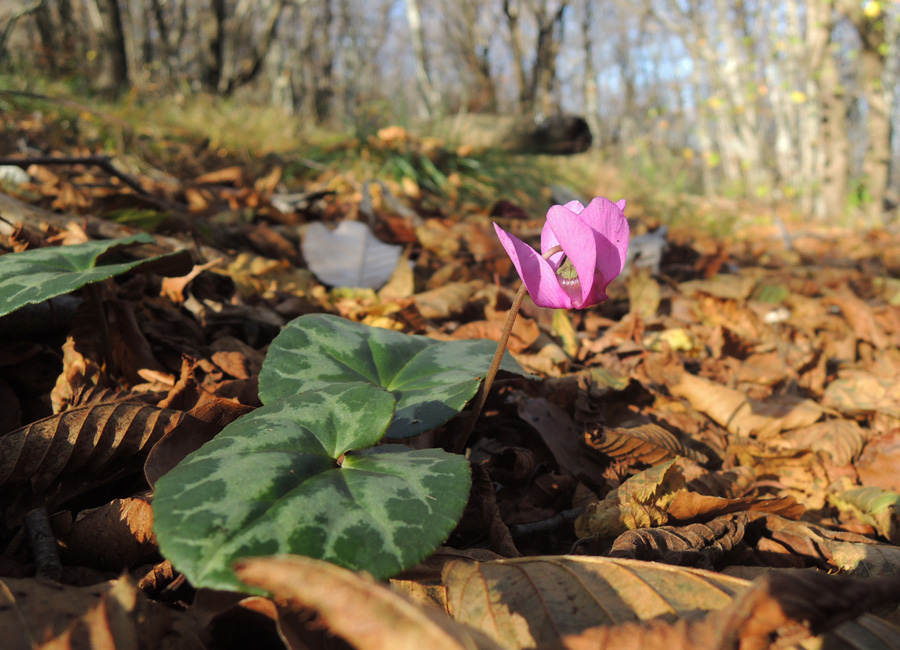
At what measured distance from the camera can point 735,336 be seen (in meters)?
2.40

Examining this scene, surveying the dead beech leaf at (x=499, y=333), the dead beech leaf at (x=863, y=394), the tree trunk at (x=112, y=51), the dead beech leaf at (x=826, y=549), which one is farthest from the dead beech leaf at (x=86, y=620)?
the tree trunk at (x=112, y=51)

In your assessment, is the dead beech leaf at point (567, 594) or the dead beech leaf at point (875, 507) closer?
the dead beech leaf at point (567, 594)

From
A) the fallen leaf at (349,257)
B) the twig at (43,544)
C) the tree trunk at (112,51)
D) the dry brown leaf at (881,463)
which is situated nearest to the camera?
the twig at (43,544)

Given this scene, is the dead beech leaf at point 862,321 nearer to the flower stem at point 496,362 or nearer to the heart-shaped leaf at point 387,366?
the heart-shaped leaf at point 387,366

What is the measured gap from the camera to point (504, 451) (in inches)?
49.6

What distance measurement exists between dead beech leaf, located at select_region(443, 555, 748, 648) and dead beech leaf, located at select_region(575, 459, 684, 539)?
26 cm

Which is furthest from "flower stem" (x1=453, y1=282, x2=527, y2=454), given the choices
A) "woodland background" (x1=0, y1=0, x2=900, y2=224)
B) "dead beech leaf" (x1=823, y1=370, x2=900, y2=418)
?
"woodland background" (x1=0, y1=0, x2=900, y2=224)

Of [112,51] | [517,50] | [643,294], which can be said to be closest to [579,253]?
[643,294]

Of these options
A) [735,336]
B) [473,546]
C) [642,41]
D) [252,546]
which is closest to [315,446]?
[252,546]

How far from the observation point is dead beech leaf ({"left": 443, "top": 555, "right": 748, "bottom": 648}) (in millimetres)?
729

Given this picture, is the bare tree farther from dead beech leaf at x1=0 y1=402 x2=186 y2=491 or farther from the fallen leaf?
dead beech leaf at x1=0 y1=402 x2=186 y2=491

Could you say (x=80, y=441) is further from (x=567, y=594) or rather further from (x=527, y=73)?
(x=527, y=73)

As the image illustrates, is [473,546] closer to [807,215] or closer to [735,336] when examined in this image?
[735,336]

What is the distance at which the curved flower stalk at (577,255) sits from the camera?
91cm
